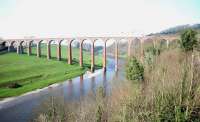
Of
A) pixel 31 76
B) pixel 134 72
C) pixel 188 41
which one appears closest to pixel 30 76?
pixel 31 76

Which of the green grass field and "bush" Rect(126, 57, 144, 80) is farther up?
"bush" Rect(126, 57, 144, 80)

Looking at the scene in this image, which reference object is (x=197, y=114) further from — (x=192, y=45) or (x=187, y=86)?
(x=192, y=45)

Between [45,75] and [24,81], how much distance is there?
7.10 meters

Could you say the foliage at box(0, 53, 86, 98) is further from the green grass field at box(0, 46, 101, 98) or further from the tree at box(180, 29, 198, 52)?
the tree at box(180, 29, 198, 52)

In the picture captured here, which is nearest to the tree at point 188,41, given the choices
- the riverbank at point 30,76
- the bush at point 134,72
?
the bush at point 134,72

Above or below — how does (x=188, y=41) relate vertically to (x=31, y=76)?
above

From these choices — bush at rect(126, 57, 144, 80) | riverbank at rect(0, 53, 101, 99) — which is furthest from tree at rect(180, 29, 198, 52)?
riverbank at rect(0, 53, 101, 99)

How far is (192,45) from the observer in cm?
3550

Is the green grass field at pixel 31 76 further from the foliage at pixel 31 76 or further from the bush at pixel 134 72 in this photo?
the bush at pixel 134 72

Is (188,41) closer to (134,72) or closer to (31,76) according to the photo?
(134,72)

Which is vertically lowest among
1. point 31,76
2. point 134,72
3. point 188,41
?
point 31,76

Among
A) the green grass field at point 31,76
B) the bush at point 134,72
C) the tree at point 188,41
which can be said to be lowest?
the green grass field at point 31,76

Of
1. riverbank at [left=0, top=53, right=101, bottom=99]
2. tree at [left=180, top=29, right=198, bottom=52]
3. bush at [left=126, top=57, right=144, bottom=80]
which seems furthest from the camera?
riverbank at [left=0, top=53, right=101, bottom=99]

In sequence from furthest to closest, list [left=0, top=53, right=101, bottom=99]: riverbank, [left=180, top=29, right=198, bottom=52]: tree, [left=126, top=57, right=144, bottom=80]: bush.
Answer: [left=0, top=53, right=101, bottom=99]: riverbank, [left=180, top=29, right=198, bottom=52]: tree, [left=126, top=57, right=144, bottom=80]: bush
